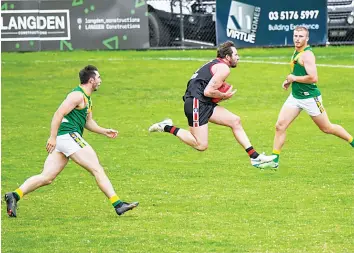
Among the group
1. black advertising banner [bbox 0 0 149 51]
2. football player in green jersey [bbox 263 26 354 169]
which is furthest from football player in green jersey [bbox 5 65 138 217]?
black advertising banner [bbox 0 0 149 51]

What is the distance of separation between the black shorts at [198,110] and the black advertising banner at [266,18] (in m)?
18.1

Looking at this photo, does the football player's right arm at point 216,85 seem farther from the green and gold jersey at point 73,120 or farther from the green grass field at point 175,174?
the green and gold jersey at point 73,120

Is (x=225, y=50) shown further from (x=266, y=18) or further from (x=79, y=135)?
(x=266, y=18)

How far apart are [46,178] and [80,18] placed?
20898mm

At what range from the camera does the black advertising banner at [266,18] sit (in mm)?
33625

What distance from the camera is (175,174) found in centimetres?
1752

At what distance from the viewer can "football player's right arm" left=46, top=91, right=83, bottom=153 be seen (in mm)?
13156

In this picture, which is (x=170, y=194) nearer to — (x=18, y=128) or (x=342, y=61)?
(x=18, y=128)

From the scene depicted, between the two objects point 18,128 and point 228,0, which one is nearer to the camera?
point 18,128

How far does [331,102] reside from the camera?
2673 centimetres

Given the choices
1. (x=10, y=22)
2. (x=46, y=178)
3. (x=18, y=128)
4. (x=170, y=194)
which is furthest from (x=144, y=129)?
(x=10, y=22)

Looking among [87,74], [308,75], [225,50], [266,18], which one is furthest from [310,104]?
[266,18]

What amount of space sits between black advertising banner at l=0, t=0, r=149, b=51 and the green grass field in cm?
215

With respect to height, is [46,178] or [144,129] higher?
[46,178]
